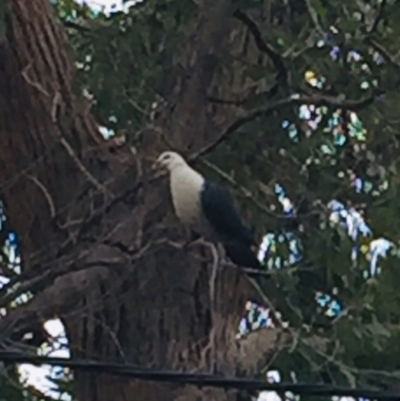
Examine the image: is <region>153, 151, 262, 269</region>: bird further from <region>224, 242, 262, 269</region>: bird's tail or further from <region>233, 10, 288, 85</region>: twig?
<region>233, 10, 288, 85</region>: twig

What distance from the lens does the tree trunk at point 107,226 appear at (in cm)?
459

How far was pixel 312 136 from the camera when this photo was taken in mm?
5012

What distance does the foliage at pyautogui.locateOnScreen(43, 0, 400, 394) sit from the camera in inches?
170

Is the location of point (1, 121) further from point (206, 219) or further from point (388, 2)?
point (388, 2)

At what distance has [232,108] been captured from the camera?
5129mm

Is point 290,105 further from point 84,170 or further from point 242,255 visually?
point 84,170

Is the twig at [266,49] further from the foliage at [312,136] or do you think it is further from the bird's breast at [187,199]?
the bird's breast at [187,199]

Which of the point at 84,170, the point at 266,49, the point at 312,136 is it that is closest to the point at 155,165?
the point at 84,170

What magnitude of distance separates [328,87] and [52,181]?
1.06 metres

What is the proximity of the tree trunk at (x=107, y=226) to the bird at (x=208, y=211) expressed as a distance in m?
0.10

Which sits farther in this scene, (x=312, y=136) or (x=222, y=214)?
(x=312, y=136)

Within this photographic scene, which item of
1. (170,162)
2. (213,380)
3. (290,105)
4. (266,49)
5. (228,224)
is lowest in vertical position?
(213,380)

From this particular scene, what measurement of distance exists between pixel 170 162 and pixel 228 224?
0.98 ft

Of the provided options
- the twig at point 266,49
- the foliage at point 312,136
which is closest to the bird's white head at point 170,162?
the foliage at point 312,136
